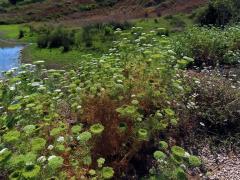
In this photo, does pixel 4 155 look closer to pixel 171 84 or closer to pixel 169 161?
pixel 169 161

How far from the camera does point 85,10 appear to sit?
59.8m

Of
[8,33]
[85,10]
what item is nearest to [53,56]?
[8,33]

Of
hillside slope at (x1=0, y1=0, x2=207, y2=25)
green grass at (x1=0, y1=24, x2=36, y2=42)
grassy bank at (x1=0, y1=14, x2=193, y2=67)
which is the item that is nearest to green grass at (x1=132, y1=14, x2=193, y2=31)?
grassy bank at (x1=0, y1=14, x2=193, y2=67)

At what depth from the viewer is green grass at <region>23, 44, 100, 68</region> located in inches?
1113

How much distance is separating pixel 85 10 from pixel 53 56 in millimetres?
29831

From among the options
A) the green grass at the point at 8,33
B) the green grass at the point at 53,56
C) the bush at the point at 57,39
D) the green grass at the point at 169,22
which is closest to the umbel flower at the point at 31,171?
the green grass at the point at 53,56

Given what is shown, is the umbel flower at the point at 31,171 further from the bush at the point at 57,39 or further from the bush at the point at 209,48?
the bush at the point at 57,39

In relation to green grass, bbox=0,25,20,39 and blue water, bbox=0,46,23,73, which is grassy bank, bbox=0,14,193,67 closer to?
blue water, bbox=0,46,23,73

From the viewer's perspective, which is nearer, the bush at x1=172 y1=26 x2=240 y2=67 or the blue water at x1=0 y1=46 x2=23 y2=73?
the bush at x1=172 y1=26 x2=240 y2=67

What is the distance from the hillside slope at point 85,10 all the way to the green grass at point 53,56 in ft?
46.9

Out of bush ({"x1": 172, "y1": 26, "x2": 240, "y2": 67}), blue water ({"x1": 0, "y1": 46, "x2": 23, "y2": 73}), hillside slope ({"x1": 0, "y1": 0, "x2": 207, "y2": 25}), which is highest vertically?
bush ({"x1": 172, "y1": 26, "x2": 240, "y2": 67})

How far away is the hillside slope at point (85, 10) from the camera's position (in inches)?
1876

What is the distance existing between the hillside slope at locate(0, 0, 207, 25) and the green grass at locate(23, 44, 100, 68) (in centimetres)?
1430

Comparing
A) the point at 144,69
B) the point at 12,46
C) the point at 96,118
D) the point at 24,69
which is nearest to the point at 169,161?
the point at 96,118
